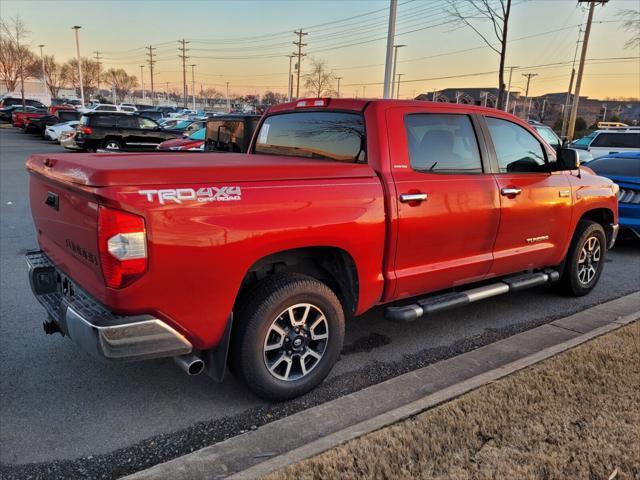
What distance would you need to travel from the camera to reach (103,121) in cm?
1905

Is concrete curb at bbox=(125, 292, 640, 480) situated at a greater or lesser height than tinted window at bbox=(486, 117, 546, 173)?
lesser

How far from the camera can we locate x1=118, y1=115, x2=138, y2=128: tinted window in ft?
63.4

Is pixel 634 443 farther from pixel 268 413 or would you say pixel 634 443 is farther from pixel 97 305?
pixel 97 305

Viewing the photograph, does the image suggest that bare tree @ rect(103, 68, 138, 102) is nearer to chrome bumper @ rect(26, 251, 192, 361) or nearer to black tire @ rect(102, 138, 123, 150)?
black tire @ rect(102, 138, 123, 150)

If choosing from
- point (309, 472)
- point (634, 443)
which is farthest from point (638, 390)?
point (309, 472)

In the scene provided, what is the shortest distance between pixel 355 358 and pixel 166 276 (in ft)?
6.51

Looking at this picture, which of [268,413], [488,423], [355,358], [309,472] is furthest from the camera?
[355,358]

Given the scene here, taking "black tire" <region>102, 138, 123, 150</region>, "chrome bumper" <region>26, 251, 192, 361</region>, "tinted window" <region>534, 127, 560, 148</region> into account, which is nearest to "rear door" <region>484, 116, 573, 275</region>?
"chrome bumper" <region>26, 251, 192, 361</region>

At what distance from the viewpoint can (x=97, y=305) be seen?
287 cm

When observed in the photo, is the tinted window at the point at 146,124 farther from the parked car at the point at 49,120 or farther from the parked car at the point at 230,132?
the parked car at the point at 49,120

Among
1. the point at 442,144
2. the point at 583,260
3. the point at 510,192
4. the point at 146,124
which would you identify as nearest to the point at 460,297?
the point at 510,192

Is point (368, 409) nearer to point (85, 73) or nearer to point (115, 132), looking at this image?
point (115, 132)

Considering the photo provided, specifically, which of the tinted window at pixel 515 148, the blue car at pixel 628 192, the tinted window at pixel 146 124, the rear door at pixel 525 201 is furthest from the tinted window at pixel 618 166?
the tinted window at pixel 146 124

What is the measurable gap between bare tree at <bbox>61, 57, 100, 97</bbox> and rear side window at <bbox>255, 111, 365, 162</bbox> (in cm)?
8063
